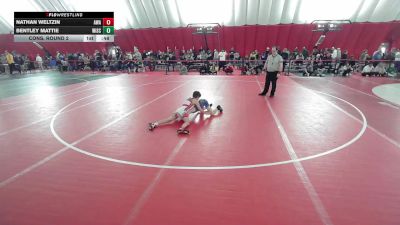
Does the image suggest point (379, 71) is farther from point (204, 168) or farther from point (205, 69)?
point (204, 168)

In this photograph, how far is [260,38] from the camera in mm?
23031

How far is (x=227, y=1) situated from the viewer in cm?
2138

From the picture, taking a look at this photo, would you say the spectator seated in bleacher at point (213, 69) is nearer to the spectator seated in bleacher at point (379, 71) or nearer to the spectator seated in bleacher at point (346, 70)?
the spectator seated in bleacher at point (346, 70)

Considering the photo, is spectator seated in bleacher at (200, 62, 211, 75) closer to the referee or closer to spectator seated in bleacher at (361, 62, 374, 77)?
the referee

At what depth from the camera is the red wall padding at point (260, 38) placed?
2092 centimetres

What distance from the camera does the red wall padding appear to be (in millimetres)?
20922

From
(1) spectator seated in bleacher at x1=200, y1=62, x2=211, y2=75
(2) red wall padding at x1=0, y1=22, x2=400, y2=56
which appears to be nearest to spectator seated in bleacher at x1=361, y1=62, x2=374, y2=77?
(2) red wall padding at x1=0, y1=22, x2=400, y2=56

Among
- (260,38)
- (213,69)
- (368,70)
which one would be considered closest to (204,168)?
(213,69)

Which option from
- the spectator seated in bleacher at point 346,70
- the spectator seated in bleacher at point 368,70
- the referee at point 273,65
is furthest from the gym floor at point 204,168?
the spectator seated in bleacher at point 368,70

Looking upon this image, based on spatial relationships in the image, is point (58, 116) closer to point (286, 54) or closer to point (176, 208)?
point (176, 208)

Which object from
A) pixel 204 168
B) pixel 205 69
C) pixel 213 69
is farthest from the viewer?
pixel 213 69

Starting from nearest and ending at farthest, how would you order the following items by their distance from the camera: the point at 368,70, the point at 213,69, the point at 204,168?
1. the point at 204,168
2. the point at 368,70
3. the point at 213,69

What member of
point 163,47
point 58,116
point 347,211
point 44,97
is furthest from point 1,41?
point 347,211

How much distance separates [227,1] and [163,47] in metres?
7.53
